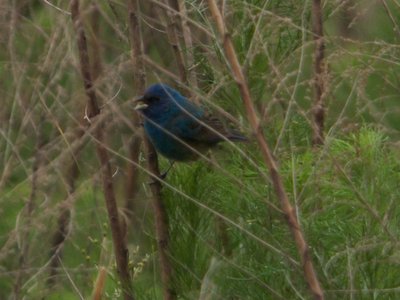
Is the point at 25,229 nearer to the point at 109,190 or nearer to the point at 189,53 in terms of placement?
the point at 109,190

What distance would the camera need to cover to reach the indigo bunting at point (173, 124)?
165 inches

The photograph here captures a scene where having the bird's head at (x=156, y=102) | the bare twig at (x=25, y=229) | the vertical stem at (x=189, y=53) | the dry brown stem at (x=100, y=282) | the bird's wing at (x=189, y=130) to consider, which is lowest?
the bare twig at (x=25, y=229)

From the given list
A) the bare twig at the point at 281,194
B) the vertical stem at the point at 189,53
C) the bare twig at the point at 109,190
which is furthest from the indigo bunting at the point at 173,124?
the bare twig at the point at 281,194

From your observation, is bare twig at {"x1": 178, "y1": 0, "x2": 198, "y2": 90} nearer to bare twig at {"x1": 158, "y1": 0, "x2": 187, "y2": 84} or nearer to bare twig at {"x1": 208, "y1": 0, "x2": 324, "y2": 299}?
bare twig at {"x1": 158, "y1": 0, "x2": 187, "y2": 84}

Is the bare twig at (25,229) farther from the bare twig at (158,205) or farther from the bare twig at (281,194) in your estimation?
the bare twig at (281,194)

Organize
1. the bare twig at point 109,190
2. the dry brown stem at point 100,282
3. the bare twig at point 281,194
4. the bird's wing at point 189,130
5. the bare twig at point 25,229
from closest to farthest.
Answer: the bare twig at point 281,194
the bare twig at point 109,190
the dry brown stem at point 100,282
the bare twig at point 25,229
the bird's wing at point 189,130

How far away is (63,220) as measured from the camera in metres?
5.39

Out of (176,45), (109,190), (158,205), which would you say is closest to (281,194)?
(158,205)

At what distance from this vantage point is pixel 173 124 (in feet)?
16.4

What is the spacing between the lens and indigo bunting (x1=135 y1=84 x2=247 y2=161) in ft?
13.7

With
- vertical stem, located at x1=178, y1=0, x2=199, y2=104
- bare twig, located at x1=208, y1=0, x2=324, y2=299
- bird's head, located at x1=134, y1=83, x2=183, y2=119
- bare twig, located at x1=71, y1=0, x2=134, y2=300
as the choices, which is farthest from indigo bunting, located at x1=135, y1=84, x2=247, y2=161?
bare twig, located at x1=208, y1=0, x2=324, y2=299

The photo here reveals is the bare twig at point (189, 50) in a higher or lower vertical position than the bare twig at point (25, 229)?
higher

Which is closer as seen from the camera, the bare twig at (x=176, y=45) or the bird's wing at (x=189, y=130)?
the bare twig at (x=176, y=45)

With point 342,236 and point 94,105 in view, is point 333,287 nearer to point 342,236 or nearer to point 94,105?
point 342,236
